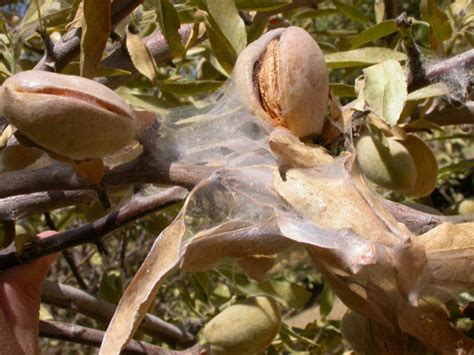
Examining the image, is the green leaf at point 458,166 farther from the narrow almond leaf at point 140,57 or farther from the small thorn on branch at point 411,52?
the narrow almond leaf at point 140,57

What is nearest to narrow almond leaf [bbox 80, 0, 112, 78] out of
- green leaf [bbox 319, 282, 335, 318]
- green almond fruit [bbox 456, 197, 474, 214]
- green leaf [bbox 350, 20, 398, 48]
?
green leaf [bbox 350, 20, 398, 48]

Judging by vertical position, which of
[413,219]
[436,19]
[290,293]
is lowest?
[290,293]

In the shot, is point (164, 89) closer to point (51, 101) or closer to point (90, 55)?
point (90, 55)

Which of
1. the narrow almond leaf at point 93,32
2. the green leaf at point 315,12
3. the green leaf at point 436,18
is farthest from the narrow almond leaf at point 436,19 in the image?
the narrow almond leaf at point 93,32

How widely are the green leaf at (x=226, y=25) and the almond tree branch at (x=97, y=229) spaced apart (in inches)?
14.1

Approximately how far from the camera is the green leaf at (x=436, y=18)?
1454 mm

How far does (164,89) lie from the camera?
1.74 meters

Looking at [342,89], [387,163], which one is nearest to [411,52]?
[387,163]

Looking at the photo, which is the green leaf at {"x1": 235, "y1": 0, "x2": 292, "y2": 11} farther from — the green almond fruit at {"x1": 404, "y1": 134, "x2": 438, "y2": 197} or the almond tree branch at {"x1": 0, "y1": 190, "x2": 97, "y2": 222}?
the almond tree branch at {"x1": 0, "y1": 190, "x2": 97, "y2": 222}

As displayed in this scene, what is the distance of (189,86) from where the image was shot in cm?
171

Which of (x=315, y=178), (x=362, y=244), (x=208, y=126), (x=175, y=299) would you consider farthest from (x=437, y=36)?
(x=175, y=299)

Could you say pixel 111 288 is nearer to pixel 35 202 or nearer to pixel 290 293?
pixel 290 293

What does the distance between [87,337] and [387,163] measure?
2.53 feet

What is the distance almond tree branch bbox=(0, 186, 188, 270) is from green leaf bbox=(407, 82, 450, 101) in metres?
0.45
